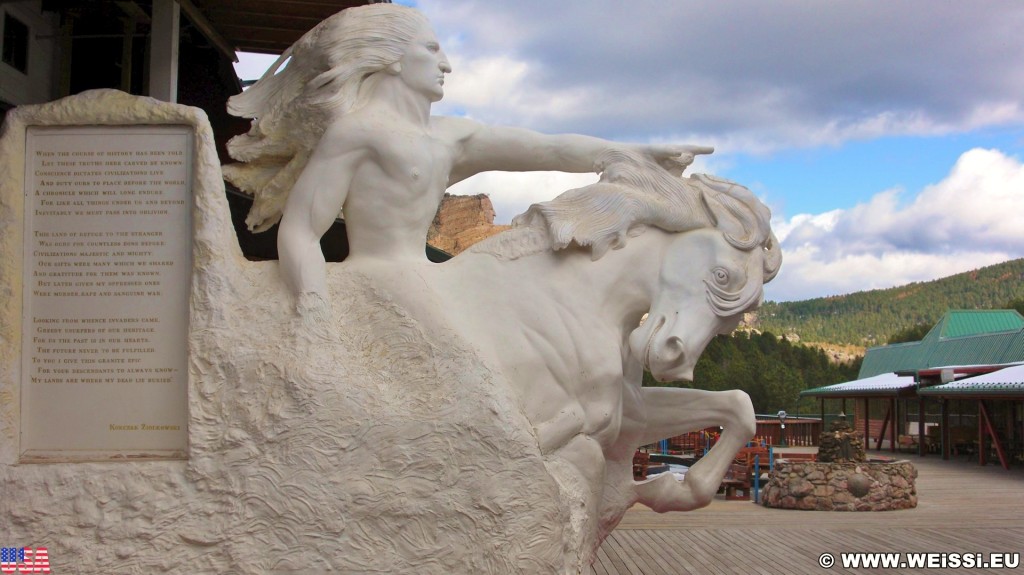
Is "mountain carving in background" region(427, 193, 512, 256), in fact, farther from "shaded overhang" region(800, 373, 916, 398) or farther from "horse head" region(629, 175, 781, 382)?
"horse head" region(629, 175, 781, 382)

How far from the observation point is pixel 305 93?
3971mm

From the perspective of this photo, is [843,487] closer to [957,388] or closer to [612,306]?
[957,388]

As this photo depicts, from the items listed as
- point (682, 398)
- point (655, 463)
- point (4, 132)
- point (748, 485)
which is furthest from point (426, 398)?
point (655, 463)

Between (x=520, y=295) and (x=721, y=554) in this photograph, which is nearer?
(x=520, y=295)

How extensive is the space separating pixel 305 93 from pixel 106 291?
1080mm

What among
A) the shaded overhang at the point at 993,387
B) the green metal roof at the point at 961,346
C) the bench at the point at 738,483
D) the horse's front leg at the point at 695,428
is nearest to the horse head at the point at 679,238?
the horse's front leg at the point at 695,428

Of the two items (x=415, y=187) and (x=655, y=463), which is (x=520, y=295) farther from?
(x=655, y=463)

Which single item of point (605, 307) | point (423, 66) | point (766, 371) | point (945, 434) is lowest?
point (945, 434)

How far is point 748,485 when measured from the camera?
12906 millimetres

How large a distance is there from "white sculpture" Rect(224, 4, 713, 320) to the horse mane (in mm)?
125

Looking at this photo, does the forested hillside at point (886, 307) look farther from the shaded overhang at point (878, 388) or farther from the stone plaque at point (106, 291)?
the stone plaque at point (106, 291)

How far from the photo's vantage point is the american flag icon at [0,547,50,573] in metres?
3.57

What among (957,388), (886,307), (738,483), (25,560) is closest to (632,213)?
(25,560)

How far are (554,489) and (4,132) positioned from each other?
252cm
